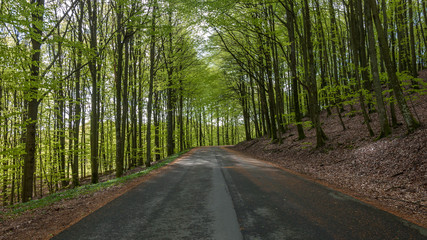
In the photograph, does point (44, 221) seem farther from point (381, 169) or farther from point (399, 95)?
point (399, 95)

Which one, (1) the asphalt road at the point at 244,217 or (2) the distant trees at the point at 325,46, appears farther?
(2) the distant trees at the point at 325,46

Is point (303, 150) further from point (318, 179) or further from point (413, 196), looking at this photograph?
point (413, 196)

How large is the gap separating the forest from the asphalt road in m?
5.59

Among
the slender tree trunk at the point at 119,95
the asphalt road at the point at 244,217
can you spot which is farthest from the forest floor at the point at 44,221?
the slender tree trunk at the point at 119,95

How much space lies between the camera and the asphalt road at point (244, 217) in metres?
3.49

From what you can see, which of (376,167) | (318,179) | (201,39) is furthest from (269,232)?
(201,39)

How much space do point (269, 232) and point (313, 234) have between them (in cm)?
67

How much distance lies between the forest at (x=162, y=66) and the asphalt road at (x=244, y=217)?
18.4 ft

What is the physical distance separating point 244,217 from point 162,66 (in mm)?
19067

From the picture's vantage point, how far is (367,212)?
171 inches

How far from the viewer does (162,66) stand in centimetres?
2102

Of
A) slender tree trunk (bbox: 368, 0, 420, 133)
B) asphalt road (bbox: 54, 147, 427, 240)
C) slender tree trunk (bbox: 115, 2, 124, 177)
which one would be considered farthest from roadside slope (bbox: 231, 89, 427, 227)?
slender tree trunk (bbox: 115, 2, 124, 177)

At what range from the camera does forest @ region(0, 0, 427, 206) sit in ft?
31.0

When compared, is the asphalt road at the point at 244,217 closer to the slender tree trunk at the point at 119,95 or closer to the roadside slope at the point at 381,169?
the roadside slope at the point at 381,169
